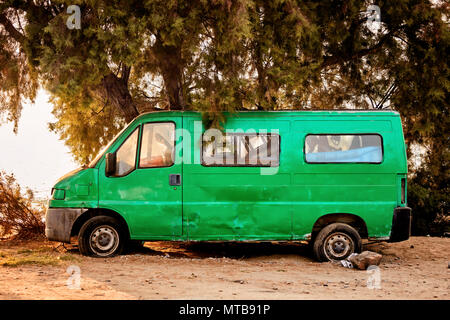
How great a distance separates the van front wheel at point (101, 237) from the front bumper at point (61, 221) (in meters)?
0.21

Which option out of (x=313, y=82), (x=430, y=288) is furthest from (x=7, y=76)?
(x=430, y=288)

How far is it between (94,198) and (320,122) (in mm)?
3939

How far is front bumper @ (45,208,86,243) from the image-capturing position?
9.23m

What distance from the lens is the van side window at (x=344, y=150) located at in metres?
9.30

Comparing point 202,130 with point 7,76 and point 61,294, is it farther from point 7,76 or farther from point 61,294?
point 7,76

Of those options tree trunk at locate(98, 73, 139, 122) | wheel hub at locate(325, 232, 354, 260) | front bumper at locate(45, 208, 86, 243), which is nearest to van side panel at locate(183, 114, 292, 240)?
wheel hub at locate(325, 232, 354, 260)

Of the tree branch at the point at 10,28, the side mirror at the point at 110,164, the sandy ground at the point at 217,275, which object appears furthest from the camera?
the tree branch at the point at 10,28

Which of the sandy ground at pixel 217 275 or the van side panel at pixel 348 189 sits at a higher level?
the van side panel at pixel 348 189

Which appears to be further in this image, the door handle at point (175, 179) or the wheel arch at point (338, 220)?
the wheel arch at point (338, 220)

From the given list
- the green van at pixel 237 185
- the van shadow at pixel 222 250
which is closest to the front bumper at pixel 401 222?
the green van at pixel 237 185

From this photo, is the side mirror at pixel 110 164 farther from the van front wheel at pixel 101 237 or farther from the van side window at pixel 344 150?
the van side window at pixel 344 150

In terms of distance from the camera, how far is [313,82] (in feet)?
39.5

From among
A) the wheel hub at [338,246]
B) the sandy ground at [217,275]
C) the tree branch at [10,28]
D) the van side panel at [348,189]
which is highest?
the tree branch at [10,28]

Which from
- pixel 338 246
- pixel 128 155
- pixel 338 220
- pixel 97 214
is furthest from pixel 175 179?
pixel 338 246
